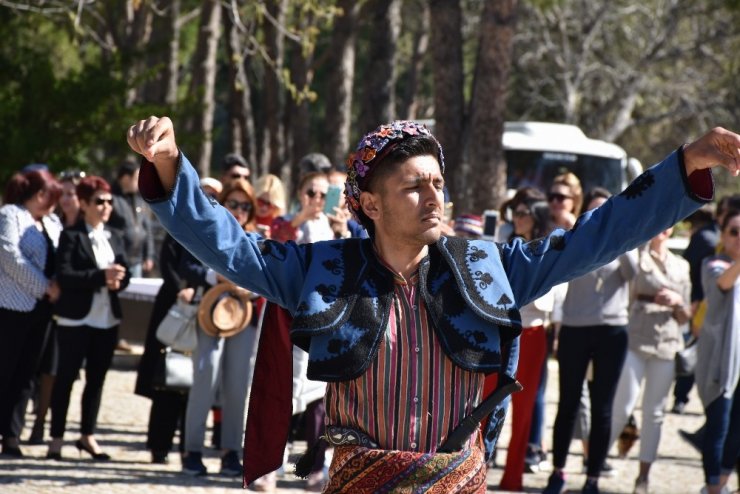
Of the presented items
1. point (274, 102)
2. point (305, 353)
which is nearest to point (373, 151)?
point (305, 353)

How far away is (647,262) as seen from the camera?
910 centimetres

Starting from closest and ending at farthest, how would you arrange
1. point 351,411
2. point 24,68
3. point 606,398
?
point 351,411, point 606,398, point 24,68

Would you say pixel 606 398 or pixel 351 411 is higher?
pixel 351 411

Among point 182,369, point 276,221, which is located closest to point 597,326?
point 276,221

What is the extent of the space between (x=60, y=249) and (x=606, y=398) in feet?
12.1

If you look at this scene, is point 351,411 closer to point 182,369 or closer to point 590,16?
point 182,369

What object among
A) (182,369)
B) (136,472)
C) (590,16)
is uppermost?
(590,16)

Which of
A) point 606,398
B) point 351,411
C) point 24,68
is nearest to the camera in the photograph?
point 351,411

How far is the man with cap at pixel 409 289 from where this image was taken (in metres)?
3.73

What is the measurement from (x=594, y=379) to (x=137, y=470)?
302 cm

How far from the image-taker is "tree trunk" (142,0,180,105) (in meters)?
21.1

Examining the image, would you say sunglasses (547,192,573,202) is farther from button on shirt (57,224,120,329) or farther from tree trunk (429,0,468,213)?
tree trunk (429,0,468,213)

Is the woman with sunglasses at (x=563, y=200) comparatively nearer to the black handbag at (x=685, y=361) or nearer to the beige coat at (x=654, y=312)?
the beige coat at (x=654, y=312)

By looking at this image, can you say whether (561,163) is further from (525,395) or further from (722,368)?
(722,368)
